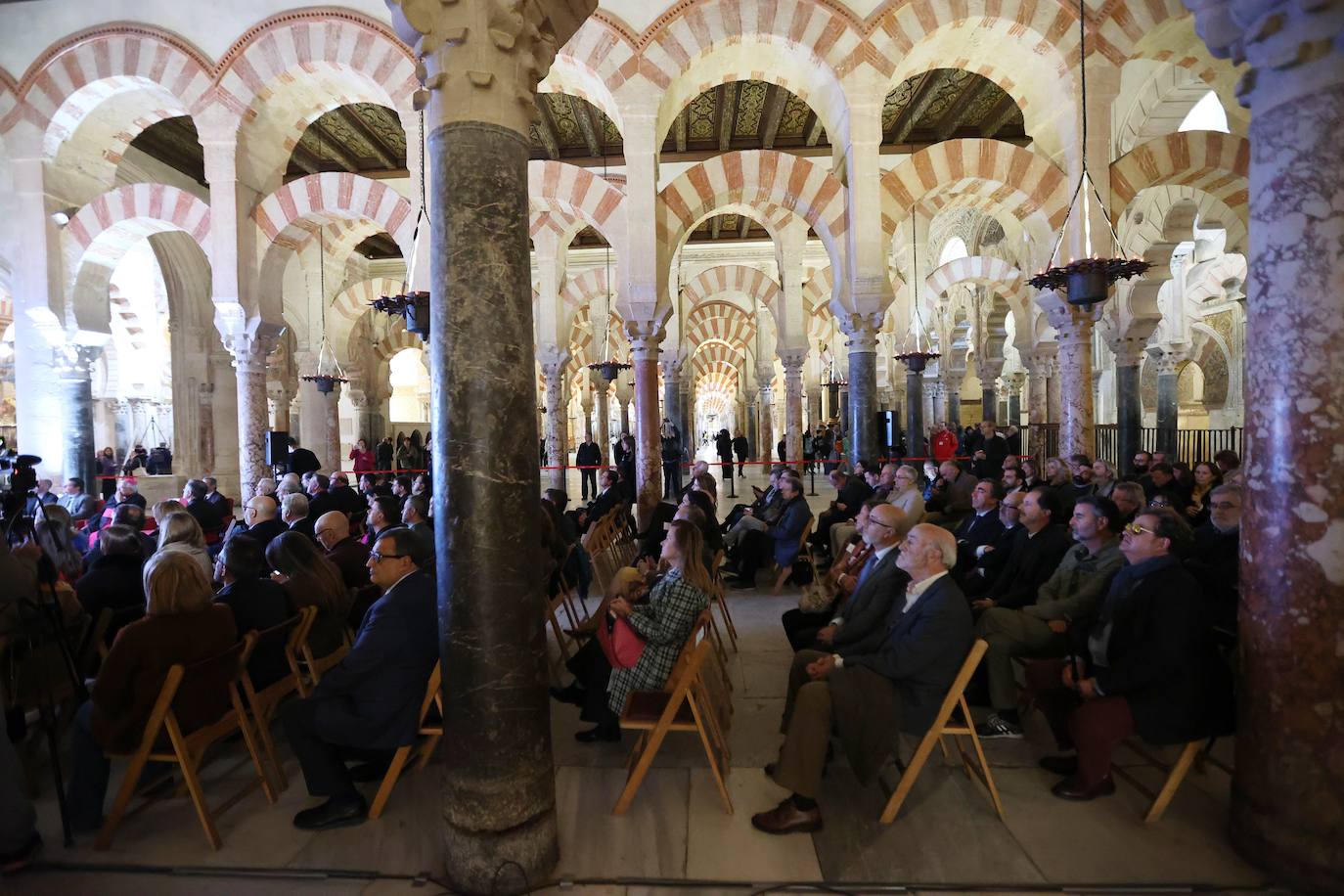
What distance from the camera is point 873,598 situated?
2.78m

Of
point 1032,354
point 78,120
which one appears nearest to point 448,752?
point 78,120

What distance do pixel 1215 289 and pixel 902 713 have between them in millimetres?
14041

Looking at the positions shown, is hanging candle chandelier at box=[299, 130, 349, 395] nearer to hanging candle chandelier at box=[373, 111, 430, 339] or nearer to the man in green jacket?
hanging candle chandelier at box=[373, 111, 430, 339]

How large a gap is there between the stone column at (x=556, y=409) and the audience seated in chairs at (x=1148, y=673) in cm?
806

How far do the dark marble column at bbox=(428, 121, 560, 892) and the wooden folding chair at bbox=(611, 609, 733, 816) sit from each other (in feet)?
1.34

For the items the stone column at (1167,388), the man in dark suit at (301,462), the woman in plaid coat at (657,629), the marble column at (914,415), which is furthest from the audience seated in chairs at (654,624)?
the stone column at (1167,388)

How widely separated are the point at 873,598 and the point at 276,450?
7.44 meters

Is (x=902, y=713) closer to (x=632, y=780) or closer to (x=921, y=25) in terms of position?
(x=632, y=780)

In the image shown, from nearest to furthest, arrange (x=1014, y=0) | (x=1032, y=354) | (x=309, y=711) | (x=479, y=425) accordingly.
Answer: (x=479, y=425), (x=309, y=711), (x=1014, y=0), (x=1032, y=354)

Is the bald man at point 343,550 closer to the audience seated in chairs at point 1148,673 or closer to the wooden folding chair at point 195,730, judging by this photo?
the wooden folding chair at point 195,730

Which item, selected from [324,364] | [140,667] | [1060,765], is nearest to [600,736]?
[140,667]

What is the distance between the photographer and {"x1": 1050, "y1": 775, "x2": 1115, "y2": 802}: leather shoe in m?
2.39

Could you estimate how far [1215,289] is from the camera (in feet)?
41.8

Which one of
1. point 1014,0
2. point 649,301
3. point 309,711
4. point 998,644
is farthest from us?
point 649,301
